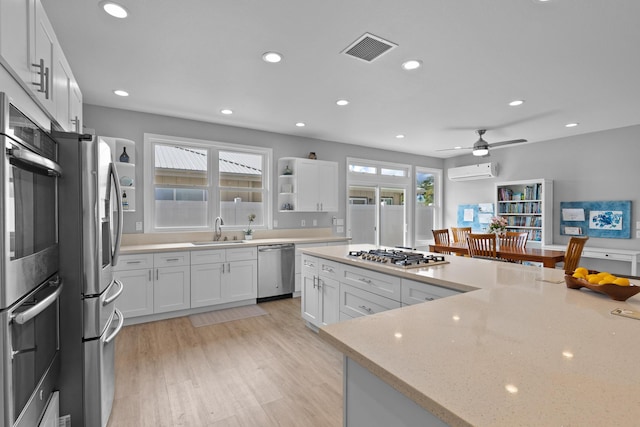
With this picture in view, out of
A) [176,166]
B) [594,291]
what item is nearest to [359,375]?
[594,291]

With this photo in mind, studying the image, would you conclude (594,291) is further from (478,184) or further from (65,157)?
(478,184)

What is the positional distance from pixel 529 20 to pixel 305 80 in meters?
1.87

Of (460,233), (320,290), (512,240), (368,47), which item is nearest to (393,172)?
(460,233)

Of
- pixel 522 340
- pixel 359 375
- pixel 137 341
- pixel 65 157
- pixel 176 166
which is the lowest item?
pixel 137 341

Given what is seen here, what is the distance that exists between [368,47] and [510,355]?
7.74 ft

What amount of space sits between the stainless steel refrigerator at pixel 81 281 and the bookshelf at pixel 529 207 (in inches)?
247

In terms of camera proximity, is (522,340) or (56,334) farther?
(56,334)

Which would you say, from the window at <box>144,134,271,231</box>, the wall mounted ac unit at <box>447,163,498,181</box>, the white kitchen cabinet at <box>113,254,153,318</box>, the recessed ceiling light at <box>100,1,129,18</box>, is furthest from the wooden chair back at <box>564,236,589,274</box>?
the white kitchen cabinet at <box>113,254,153,318</box>

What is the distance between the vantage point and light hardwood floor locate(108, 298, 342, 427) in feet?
6.68

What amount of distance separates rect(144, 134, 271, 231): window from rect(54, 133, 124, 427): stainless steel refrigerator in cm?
259

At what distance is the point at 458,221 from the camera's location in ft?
23.6

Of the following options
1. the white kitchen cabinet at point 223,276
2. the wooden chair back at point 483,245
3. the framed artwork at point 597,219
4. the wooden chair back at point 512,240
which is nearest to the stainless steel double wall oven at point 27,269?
the white kitchen cabinet at point 223,276

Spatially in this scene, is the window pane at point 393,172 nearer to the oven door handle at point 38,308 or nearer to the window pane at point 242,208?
the window pane at point 242,208

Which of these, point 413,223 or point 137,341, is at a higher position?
point 413,223
